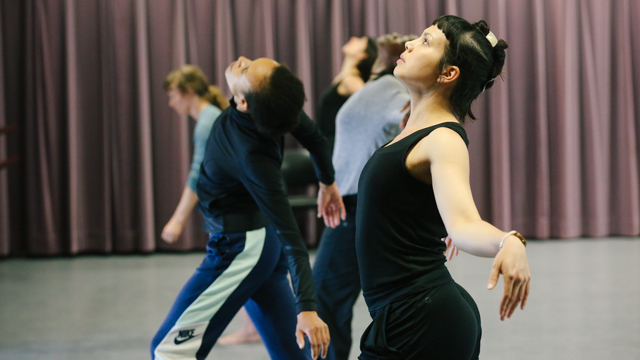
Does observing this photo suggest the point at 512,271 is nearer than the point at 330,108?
Yes

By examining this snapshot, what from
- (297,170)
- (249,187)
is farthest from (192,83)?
(249,187)

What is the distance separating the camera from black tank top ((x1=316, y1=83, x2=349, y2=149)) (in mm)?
2676

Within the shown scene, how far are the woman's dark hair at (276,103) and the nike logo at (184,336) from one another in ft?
1.80

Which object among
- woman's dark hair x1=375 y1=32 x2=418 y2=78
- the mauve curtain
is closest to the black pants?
woman's dark hair x1=375 y1=32 x2=418 y2=78

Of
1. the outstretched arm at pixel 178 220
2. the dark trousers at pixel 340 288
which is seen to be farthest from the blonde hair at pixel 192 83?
the dark trousers at pixel 340 288

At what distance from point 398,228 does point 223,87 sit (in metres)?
4.30

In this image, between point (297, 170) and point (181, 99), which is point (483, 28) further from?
point (297, 170)

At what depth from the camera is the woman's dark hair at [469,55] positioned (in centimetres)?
112

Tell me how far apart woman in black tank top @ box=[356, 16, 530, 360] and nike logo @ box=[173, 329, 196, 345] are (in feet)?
1.89

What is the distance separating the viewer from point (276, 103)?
1.56 m

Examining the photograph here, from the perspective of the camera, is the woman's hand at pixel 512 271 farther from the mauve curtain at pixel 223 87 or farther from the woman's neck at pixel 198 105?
the mauve curtain at pixel 223 87

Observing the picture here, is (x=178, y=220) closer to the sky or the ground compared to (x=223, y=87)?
closer to the ground

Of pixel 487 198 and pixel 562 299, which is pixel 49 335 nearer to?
pixel 562 299

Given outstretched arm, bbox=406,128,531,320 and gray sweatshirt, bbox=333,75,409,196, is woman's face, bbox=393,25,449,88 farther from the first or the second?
gray sweatshirt, bbox=333,75,409,196
